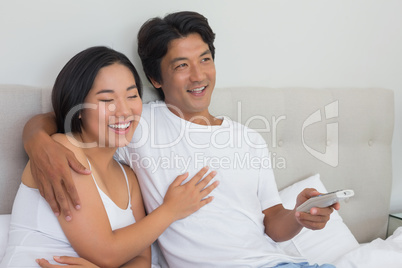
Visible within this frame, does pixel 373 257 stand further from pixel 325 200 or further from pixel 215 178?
pixel 215 178

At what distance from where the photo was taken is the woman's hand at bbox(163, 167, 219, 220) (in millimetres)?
1338

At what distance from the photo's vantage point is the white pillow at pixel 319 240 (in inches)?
62.6

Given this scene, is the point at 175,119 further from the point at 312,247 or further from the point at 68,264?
the point at 312,247

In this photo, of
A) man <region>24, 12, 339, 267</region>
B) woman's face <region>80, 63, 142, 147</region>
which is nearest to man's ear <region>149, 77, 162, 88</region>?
man <region>24, 12, 339, 267</region>

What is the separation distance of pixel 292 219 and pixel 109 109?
0.68 metres

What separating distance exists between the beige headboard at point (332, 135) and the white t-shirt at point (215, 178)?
217mm

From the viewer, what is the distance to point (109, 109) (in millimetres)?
1237

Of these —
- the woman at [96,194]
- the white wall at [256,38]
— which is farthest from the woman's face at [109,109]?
the white wall at [256,38]

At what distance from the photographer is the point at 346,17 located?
2039 mm

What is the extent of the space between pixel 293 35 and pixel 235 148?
75 centimetres

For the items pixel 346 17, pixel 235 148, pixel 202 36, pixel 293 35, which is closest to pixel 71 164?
pixel 235 148

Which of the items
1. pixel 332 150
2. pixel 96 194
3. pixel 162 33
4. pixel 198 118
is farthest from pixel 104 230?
pixel 332 150

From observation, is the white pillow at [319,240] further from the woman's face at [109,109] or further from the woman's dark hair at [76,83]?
the woman's dark hair at [76,83]

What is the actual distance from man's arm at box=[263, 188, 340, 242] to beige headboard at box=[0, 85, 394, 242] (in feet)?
1.14
